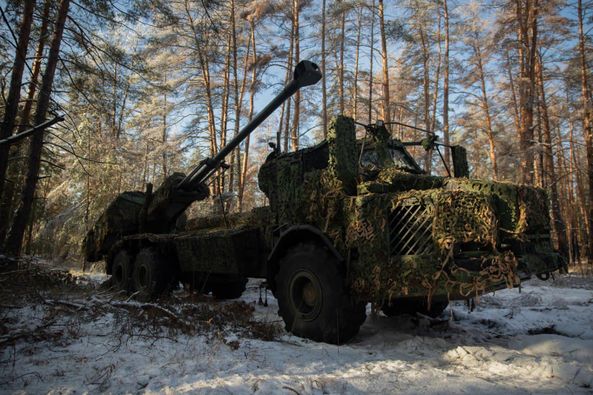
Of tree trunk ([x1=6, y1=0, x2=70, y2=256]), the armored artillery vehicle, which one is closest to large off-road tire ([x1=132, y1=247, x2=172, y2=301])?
the armored artillery vehicle

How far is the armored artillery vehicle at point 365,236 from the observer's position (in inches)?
145

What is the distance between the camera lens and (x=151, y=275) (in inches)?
292

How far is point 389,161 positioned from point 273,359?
9.78 feet

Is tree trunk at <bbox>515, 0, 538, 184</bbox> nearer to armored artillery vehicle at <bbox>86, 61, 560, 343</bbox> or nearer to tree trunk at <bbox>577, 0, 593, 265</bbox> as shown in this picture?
tree trunk at <bbox>577, 0, 593, 265</bbox>

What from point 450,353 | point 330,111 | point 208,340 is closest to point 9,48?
point 208,340

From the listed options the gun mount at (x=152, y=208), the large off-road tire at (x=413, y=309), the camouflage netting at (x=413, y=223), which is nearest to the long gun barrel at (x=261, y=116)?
the gun mount at (x=152, y=208)

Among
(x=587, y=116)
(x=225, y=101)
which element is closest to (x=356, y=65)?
(x=225, y=101)

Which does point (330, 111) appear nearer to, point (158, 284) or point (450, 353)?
point (158, 284)

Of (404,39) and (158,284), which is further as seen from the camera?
(404,39)

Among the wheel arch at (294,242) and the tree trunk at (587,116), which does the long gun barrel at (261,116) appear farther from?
the tree trunk at (587,116)

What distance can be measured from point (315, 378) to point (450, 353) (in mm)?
1571

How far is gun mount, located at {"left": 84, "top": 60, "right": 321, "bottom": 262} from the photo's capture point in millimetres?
7734

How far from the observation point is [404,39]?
15.3 m

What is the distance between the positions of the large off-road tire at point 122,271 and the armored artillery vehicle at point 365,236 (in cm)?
106
